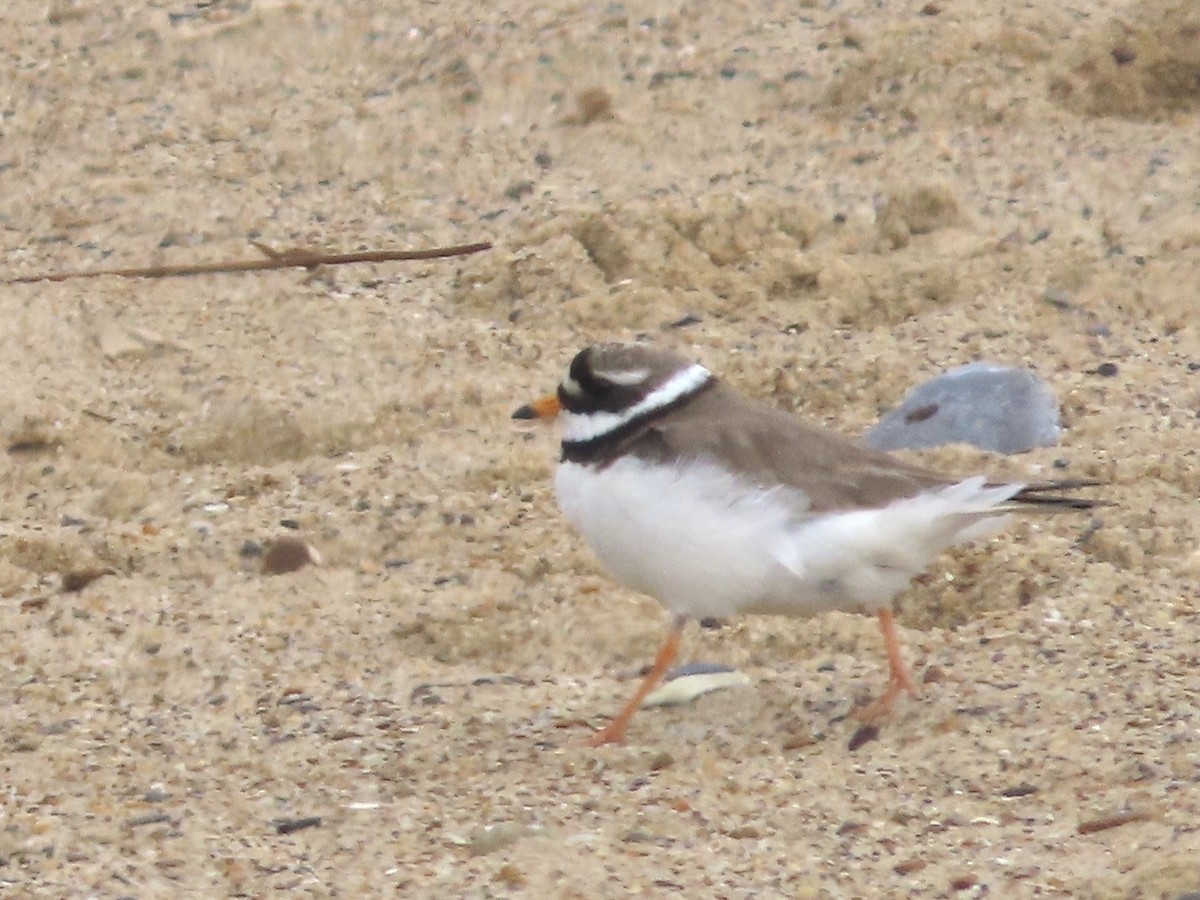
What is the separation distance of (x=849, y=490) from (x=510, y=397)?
162cm

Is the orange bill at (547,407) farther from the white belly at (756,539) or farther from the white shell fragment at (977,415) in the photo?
the white shell fragment at (977,415)

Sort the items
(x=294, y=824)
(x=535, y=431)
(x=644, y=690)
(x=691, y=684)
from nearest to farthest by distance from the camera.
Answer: (x=294, y=824) → (x=644, y=690) → (x=691, y=684) → (x=535, y=431)

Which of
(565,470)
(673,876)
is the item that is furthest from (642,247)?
(673,876)

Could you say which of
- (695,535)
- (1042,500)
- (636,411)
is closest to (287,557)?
(636,411)

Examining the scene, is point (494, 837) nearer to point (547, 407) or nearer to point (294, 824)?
point (294, 824)

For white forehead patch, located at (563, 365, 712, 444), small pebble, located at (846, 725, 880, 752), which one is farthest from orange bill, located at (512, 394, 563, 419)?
small pebble, located at (846, 725, 880, 752)

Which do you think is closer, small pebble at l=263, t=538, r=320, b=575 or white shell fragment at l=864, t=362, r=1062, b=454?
small pebble at l=263, t=538, r=320, b=575

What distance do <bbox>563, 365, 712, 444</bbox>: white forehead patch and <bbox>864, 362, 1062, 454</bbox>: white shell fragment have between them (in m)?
0.84

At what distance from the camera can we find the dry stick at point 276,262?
6195 millimetres

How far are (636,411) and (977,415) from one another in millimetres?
1119

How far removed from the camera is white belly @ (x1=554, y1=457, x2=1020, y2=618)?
159 inches

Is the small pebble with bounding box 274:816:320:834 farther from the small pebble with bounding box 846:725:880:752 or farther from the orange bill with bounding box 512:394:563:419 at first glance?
the orange bill with bounding box 512:394:563:419

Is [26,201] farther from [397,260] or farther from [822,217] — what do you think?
[822,217]

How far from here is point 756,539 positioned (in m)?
4.07
